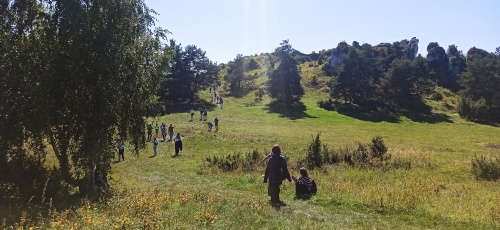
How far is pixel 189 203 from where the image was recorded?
12445mm

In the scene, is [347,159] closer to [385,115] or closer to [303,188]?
[303,188]

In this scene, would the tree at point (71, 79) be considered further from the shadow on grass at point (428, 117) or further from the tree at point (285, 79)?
the shadow on grass at point (428, 117)

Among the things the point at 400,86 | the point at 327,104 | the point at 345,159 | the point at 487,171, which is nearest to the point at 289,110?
the point at 327,104

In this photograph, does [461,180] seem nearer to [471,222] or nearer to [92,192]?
[471,222]

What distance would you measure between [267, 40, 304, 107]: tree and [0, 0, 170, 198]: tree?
2425 inches

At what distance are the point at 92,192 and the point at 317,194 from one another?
29.4 feet

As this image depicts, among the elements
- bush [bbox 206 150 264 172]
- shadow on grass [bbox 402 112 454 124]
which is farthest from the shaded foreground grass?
shadow on grass [bbox 402 112 454 124]

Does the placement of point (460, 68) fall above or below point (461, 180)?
above

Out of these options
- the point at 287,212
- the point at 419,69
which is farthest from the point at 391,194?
the point at 419,69

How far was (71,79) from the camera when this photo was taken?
1345 centimetres

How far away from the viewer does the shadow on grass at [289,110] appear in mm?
66812

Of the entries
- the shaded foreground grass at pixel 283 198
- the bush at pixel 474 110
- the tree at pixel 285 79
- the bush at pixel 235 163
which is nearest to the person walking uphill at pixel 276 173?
the shaded foreground grass at pixel 283 198

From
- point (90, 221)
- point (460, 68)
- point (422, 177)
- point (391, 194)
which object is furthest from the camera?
point (460, 68)

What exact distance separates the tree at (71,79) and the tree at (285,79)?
61597 millimetres
